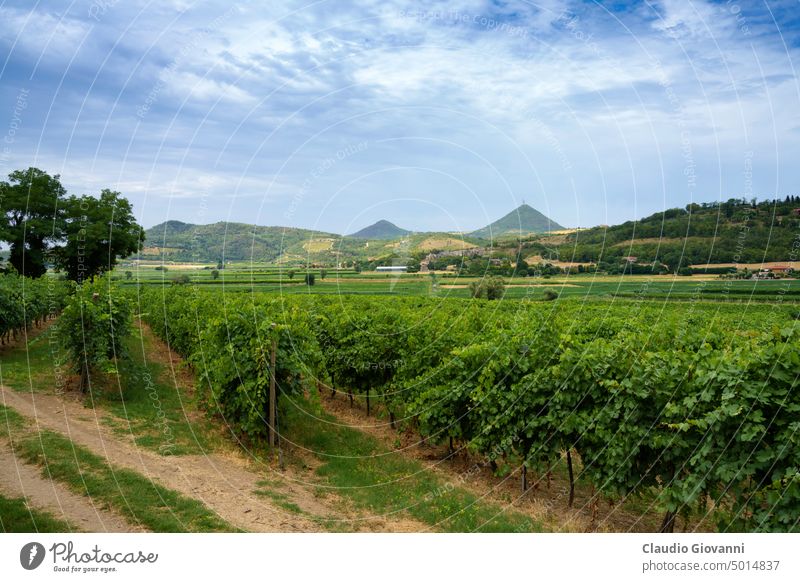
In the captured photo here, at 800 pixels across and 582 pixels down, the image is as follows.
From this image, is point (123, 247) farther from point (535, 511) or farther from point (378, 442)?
point (535, 511)

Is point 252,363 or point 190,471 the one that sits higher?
point 252,363

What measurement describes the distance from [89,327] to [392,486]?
638 inches

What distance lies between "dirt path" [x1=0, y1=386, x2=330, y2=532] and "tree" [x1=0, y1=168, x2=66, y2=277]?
40984 millimetres

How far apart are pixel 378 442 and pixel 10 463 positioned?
36.5ft

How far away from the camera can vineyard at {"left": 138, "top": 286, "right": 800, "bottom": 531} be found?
332 inches

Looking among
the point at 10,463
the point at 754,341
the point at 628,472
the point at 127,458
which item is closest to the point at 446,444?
the point at 628,472

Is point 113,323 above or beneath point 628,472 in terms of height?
above

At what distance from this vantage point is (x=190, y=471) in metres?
14.2

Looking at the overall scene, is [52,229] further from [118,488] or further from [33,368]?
[118,488]

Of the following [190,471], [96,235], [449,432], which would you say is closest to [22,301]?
[190,471]

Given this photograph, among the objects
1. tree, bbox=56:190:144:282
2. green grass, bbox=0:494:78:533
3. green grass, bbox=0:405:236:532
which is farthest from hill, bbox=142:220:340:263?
green grass, bbox=0:494:78:533

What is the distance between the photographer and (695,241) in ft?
129

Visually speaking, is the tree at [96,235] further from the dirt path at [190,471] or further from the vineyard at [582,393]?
the vineyard at [582,393]

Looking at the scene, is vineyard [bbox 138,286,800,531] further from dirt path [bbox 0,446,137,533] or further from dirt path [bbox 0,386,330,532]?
dirt path [bbox 0,446,137,533]
